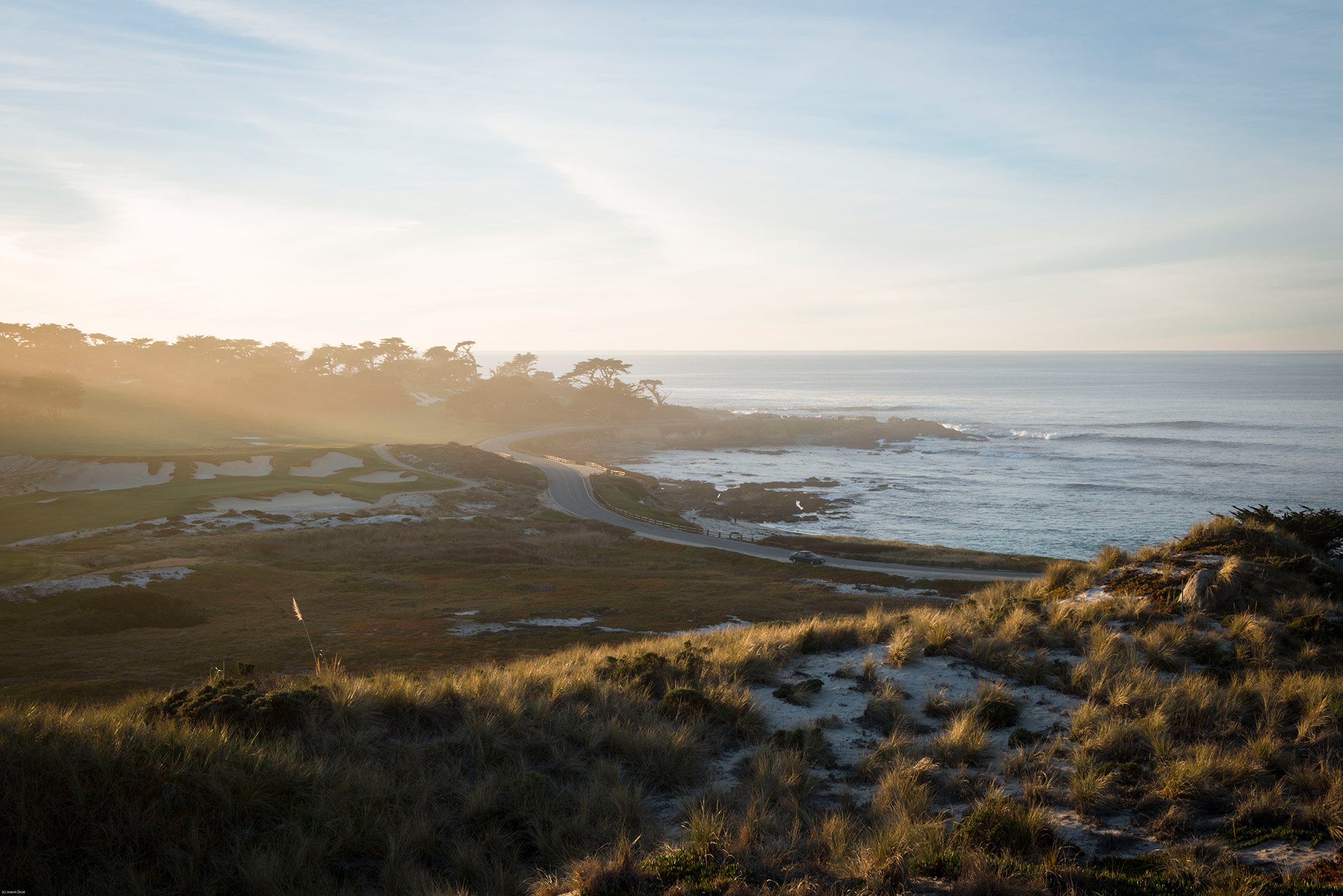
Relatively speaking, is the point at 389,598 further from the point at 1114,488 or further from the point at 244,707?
the point at 1114,488

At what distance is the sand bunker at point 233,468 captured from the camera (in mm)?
54031

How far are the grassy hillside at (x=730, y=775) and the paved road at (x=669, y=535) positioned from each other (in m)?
26.4

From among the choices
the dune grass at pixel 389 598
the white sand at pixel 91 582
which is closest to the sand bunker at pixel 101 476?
the dune grass at pixel 389 598

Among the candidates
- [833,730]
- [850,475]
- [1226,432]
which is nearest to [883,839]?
[833,730]

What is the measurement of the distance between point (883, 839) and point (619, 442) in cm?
10342

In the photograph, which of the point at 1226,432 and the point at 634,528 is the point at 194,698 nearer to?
the point at 634,528

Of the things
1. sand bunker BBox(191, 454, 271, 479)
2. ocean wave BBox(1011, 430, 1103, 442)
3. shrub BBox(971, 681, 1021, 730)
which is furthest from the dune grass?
ocean wave BBox(1011, 430, 1103, 442)

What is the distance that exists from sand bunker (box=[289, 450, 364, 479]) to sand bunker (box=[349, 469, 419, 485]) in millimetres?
2955

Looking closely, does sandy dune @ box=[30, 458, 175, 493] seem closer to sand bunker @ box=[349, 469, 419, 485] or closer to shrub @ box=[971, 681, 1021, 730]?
→ sand bunker @ box=[349, 469, 419, 485]

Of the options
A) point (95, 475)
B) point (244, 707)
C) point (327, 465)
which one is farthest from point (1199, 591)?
point (95, 475)

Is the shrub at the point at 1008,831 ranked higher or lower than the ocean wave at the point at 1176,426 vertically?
lower

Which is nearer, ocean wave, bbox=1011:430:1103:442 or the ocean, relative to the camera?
the ocean

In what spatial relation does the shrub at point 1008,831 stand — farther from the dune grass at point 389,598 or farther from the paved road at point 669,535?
the paved road at point 669,535

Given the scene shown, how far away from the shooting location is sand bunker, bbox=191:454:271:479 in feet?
177
